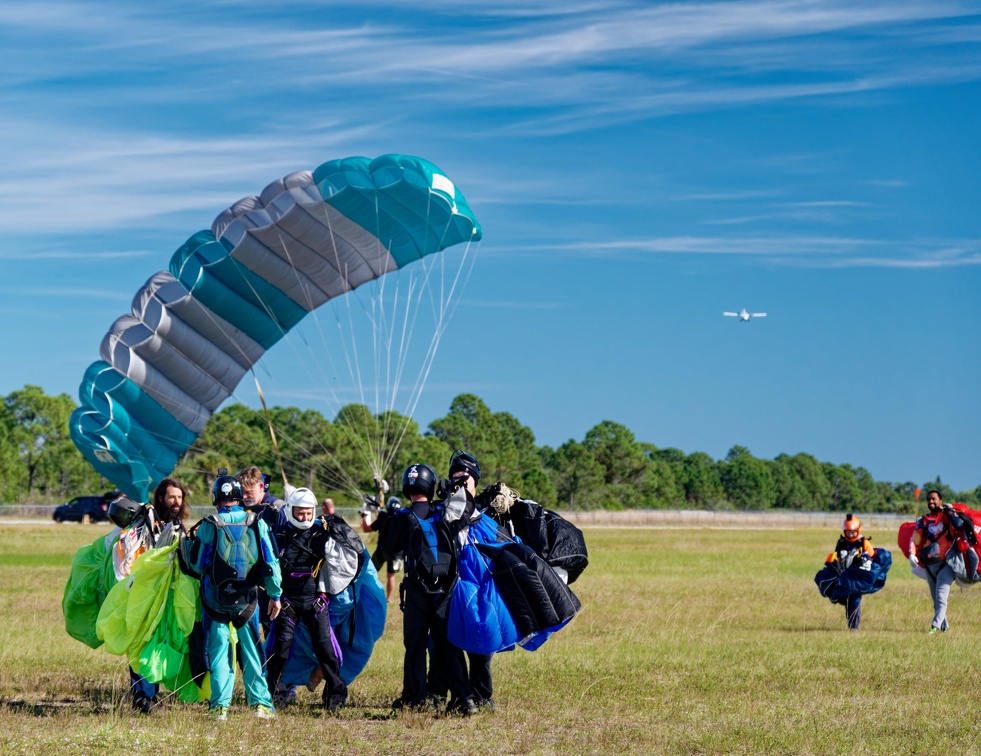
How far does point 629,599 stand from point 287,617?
817 cm

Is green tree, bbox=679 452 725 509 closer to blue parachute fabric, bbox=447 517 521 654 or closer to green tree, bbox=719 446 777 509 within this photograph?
green tree, bbox=719 446 777 509

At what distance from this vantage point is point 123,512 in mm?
7562

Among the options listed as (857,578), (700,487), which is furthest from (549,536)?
(700,487)

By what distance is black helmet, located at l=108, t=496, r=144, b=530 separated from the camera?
7527 millimetres

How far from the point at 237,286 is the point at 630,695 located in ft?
27.1

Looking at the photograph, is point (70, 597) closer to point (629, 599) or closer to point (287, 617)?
point (287, 617)

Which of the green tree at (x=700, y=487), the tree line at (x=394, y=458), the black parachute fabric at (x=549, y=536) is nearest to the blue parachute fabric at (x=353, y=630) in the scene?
the black parachute fabric at (x=549, y=536)

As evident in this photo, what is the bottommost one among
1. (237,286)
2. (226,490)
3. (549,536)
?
(549,536)

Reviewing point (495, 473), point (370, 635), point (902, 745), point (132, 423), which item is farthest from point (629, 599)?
point (495, 473)

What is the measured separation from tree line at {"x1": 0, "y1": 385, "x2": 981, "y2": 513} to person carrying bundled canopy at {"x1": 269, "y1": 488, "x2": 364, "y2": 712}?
2989 centimetres

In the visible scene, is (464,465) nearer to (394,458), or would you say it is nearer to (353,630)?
(353,630)

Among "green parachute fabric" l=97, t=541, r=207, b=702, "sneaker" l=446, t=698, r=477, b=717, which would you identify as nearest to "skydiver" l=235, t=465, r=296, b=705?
"green parachute fabric" l=97, t=541, r=207, b=702

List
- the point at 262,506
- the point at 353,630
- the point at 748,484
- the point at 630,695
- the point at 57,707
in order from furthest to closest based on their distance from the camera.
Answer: the point at 748,484
the point at 630,695
the point at 353,630
the point at 262,506
the point at 57,707

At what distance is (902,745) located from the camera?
21.5 ft
